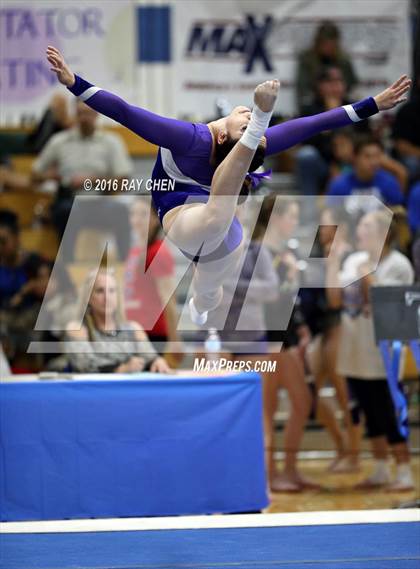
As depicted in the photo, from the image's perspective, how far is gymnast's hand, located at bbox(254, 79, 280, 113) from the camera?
370 centimetres

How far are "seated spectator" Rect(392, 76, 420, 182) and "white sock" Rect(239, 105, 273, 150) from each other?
4103 mm

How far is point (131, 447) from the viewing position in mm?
5273

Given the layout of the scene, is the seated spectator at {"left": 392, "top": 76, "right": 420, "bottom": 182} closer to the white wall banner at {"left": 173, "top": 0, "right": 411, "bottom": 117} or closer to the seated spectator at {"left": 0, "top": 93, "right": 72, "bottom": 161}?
the white wall banner at {"left": 173, "top": 0, "right": 411, "bottom": 117}

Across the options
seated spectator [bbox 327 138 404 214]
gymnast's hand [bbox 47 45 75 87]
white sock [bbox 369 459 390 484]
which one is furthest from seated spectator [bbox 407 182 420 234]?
gymnast's hand [bbox 47 45 75 87]

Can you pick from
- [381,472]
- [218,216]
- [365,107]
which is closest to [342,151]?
[381,472]

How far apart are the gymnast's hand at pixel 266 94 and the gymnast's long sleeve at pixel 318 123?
59 cm

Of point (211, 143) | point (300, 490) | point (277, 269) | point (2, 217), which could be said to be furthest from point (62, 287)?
point (211, 143)

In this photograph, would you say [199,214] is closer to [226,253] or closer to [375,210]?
[226,253]

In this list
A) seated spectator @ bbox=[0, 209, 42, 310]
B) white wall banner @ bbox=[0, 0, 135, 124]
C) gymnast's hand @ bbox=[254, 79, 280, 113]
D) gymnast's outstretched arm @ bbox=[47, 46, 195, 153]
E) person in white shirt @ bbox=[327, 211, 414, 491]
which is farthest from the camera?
white wall banner @ bbox=[0, 0, 135, 124]

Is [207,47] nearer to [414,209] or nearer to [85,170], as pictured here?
[85,170]

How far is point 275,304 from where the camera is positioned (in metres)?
6.00

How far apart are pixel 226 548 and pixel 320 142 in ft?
14.6

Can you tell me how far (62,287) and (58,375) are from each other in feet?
3.93

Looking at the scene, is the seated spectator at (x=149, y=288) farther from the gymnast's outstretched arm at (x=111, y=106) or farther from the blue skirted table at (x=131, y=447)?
the gymnast's outstretched arm at (x=111, y=106)
